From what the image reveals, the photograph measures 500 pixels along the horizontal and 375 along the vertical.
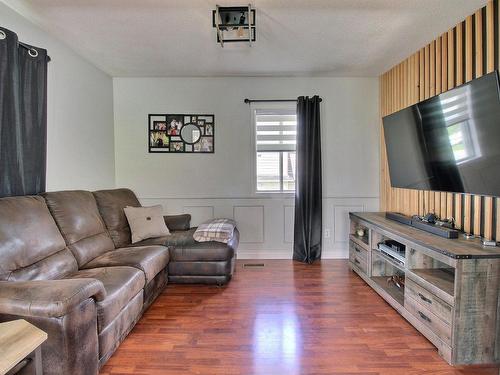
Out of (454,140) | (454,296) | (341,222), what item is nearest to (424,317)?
(454,296)

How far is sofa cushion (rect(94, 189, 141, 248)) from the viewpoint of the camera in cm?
290

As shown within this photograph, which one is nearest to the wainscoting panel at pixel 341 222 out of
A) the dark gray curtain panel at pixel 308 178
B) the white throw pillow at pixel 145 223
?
the dark gray curtain panel at pixel 308 178

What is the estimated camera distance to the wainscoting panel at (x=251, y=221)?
3820mm

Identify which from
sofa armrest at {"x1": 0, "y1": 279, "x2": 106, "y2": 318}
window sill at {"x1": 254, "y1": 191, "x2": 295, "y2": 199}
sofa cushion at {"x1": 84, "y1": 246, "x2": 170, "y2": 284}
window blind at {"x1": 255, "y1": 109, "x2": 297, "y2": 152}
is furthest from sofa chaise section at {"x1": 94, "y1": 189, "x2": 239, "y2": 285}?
window blind at {"x1": 255, "y1": 109, "x2": 297, "y2": 152}

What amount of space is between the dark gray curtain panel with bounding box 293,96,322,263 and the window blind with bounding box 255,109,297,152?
177 mm

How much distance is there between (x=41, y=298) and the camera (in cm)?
134

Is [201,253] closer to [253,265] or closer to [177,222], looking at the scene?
[177,222]

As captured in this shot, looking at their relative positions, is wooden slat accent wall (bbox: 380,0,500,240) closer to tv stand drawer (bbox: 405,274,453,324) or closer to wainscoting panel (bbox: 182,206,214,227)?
tv stand drawer (bbox: 405,274,453,324)

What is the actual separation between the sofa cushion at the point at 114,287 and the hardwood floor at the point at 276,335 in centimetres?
33

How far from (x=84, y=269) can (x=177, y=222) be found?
1.39 m

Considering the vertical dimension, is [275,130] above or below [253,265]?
above

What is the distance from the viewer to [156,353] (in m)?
1.83

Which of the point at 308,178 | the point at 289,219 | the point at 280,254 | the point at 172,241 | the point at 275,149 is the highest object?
the point at 275,149

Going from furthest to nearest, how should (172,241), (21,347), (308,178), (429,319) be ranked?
(308,178)
(172,241)
(429,319)
(21,347)
